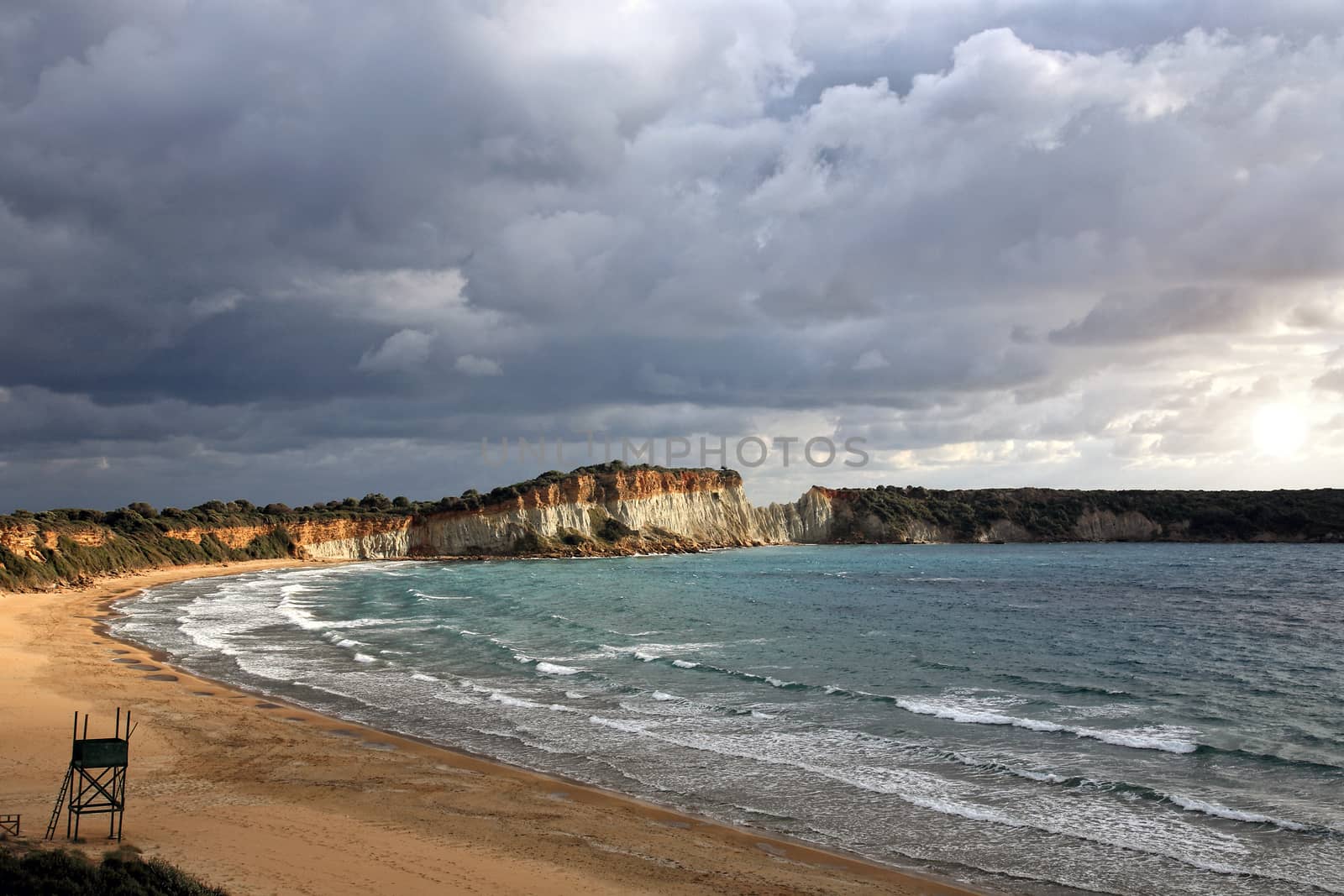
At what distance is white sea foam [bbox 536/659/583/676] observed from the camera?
1033 inches

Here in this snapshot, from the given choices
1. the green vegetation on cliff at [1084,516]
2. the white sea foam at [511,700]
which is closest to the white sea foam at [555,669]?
the white sea foam at [511,700]

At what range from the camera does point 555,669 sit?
26891 millimetres

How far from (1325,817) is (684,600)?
128 feet

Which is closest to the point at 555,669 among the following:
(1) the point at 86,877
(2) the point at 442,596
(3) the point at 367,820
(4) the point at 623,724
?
(4) the point at 623,724

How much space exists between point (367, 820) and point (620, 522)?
113187mm

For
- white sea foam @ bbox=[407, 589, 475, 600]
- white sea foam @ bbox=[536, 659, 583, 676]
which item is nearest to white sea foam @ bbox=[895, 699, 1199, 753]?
white sea foam @ bbox=[536, 659, 583, 676]

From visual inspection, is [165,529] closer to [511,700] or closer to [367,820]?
[511,700]

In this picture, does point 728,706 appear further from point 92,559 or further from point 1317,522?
point 1317,522

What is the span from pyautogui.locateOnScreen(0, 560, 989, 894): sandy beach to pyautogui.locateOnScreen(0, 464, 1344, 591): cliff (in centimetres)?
4204

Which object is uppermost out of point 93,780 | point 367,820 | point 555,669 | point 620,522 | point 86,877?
point 620,522

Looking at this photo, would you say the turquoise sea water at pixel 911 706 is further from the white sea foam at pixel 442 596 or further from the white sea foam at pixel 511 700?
the white sea foam at pixel 442 596

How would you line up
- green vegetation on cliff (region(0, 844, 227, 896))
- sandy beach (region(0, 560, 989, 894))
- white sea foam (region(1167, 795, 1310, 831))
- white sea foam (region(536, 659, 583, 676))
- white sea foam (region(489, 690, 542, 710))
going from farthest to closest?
white sea foam (region(536, 659, 583, 676)) < white sea foam (region(489, 690, 542, 710)) < white sea foam (region(1167, 795, 1310, 831)) < sandy beach (region(0, 560, 989, 894)) < green vegetation on cliff (region(0, 844, 227, 896))

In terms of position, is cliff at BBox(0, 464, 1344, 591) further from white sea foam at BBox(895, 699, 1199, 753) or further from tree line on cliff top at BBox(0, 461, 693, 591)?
white sea foam at BBox(895, 699, 1199, 753)

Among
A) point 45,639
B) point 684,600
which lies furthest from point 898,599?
point 45,639
